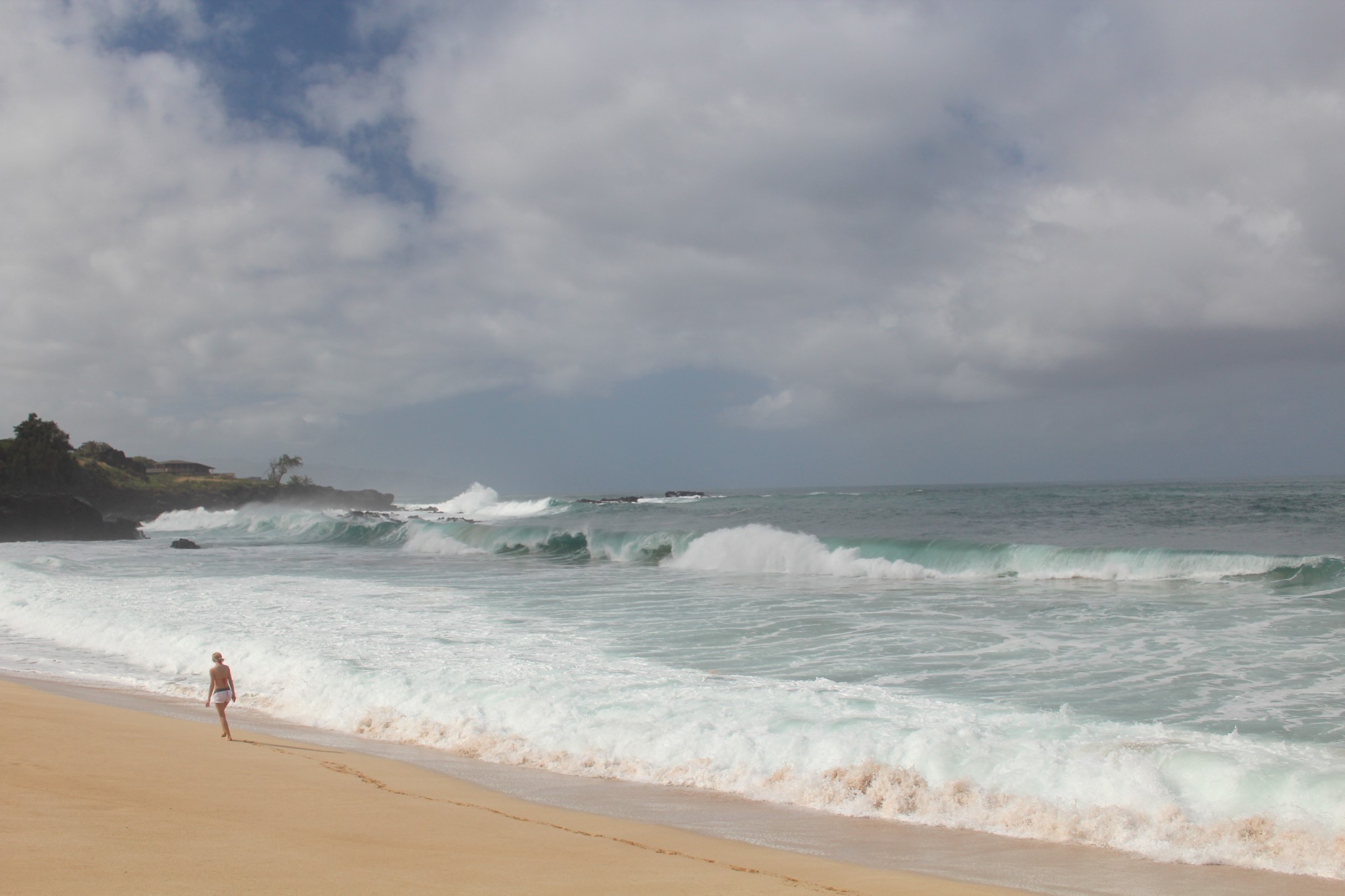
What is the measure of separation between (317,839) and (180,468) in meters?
106

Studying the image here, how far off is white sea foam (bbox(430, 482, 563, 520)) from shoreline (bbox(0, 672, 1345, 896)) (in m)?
67.2

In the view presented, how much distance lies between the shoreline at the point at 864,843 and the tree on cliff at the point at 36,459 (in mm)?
63073

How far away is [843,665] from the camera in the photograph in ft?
33.5

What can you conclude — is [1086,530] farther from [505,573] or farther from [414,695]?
[414,695]

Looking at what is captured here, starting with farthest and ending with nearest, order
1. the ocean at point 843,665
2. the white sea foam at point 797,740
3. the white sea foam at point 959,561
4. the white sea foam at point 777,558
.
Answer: the white sea foam at point 777,558 < the white sea foam at point 959,561 < the ocean at point 843,665 < the white sea foam at point 797,740

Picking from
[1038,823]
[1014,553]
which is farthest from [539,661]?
[1014,553]

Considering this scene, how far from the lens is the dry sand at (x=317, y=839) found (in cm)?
372

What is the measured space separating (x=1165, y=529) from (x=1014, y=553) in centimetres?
1184

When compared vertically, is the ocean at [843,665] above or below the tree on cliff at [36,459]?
below

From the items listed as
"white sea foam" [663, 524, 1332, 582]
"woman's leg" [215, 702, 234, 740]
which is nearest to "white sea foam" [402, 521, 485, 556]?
"white sea foam" [663, 524, 1332, 582]

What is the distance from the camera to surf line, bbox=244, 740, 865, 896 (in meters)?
4.28

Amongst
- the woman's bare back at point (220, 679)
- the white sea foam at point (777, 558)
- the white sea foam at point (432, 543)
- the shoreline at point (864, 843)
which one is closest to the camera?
the shoreline at point (864, 843)

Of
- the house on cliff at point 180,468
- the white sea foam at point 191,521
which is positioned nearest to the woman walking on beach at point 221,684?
the white sea foam at point 191,521

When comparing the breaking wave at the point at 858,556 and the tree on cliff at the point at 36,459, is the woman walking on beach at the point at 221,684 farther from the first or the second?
the tree on cliff at the point at 36,459
